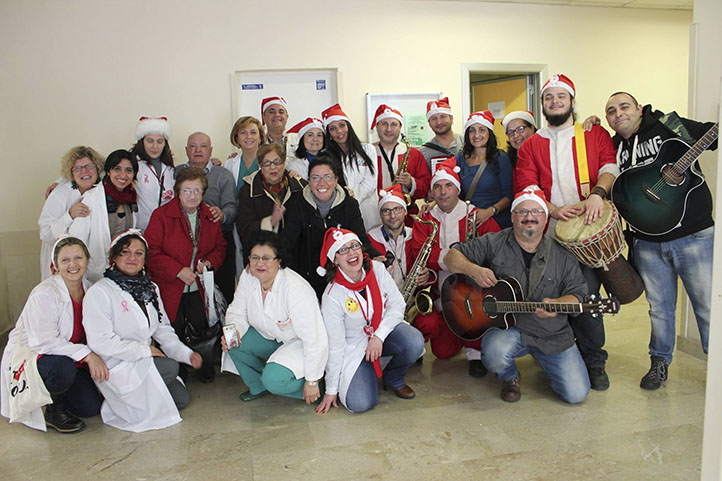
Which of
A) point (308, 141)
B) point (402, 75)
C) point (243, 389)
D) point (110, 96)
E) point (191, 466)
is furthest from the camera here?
point (402, 75)

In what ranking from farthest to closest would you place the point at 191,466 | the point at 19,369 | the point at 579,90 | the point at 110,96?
1. the point at 579,90
2. the point at 110,96
3. the point at 19,369
4. the point at 191,466

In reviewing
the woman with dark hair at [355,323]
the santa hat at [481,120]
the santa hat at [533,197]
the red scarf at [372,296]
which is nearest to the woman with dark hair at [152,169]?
the woman with dark hair at [355,323]

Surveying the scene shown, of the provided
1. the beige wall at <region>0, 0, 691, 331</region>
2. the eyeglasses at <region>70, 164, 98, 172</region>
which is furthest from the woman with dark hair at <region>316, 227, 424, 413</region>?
the beige wall at <region>0, 0, 691, 331</region>

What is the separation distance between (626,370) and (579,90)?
3625 mm

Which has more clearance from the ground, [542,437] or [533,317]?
[533,317]

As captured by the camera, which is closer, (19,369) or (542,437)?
(542,437)

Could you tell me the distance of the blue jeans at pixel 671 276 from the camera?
3088 mm

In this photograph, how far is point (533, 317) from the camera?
315cm

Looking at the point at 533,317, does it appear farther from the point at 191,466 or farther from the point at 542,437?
the point at 191,466

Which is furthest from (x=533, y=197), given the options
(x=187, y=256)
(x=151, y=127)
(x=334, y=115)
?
(x=151, y=127)

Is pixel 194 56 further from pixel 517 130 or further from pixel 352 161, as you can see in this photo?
pixel 517 130

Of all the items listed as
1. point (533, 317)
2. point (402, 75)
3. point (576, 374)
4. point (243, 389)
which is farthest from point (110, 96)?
point (576, 374)

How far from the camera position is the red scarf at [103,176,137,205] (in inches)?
145

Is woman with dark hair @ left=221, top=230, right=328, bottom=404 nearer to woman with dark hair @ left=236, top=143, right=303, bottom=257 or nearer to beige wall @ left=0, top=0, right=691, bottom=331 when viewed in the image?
woman with dark hair @ left=236, top=143, right=303, bottom=257
